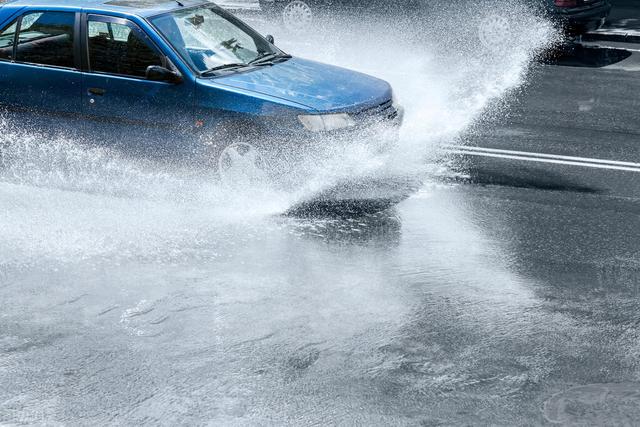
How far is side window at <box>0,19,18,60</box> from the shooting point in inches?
332

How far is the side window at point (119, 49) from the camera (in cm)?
796

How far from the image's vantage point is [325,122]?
766 centimetres

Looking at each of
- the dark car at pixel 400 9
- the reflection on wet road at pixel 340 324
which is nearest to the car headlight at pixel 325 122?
the reflection on wet road at pixel 340 324

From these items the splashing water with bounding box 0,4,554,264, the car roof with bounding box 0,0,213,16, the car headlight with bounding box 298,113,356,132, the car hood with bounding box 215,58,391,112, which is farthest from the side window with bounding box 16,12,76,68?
the car headlight with bounding box 298,113,356,132

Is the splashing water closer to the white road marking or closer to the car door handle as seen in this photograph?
the white road marking

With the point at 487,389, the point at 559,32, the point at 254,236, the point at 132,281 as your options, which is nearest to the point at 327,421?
the point at 487,389

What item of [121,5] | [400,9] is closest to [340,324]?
[121,5]

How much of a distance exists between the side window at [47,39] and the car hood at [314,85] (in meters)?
1.50

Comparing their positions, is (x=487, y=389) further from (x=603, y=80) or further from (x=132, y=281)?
(x=603, y=80)

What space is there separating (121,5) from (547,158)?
433 cm

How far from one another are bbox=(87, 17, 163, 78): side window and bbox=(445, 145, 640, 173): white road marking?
3.25 metres

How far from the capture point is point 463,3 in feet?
50.3

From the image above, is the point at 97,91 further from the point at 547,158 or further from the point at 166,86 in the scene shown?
the point at 547,158

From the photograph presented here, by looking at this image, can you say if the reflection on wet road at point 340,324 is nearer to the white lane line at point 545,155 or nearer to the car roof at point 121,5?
the white lane line at point 545,155
